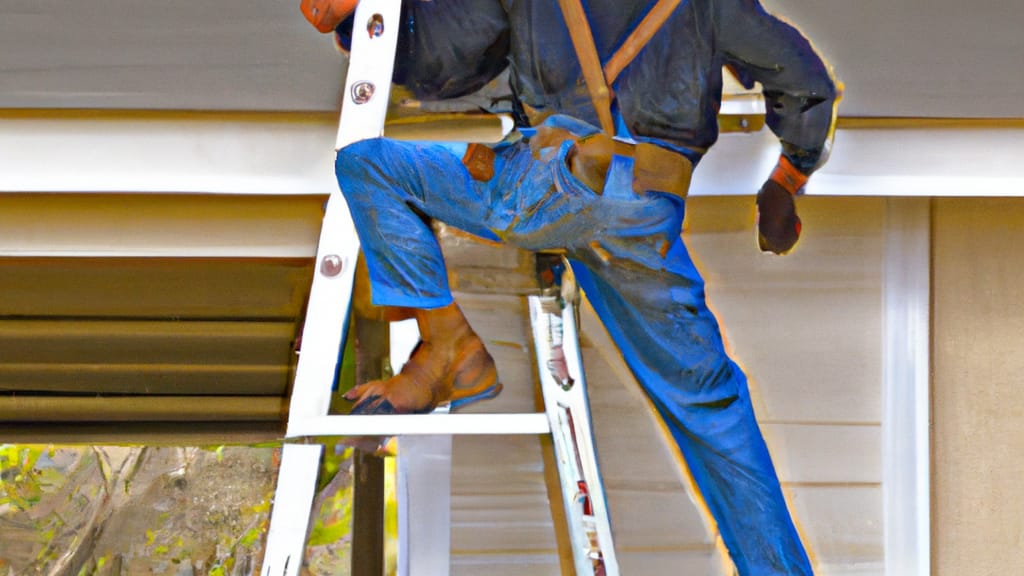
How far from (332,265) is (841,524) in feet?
2.16

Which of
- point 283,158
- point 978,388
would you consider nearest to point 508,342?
point 283,158

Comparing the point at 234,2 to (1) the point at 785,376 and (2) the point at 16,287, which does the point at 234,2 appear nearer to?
(2) the point at 16,287

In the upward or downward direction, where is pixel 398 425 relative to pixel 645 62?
downward

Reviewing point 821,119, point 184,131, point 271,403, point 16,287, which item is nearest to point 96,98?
point 184,131

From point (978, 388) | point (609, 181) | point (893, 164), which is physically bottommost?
point (978, 388)

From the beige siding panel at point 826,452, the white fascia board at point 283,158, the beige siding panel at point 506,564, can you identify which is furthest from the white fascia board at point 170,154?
the beige siding panel at point 826,452

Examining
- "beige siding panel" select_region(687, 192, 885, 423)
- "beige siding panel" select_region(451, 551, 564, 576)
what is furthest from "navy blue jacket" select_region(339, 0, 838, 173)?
"beige siding panel" select_region(451, 551, 564, 576)

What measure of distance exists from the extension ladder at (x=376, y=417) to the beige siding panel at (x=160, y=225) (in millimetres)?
127

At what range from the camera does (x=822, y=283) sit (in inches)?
51.2

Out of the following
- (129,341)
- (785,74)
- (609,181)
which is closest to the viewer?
(609,181)

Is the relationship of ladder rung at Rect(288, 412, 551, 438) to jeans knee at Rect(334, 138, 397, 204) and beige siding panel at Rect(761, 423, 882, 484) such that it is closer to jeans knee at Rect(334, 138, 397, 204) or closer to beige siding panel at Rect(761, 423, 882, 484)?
jeans knee at Rect(334, 138, 397, 204)

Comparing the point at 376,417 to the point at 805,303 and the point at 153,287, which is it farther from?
the point at 805,303

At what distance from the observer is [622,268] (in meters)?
1.15

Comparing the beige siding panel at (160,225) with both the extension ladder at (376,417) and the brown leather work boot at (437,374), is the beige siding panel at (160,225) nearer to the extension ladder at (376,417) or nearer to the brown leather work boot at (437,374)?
the extension ladder at (376,417)
